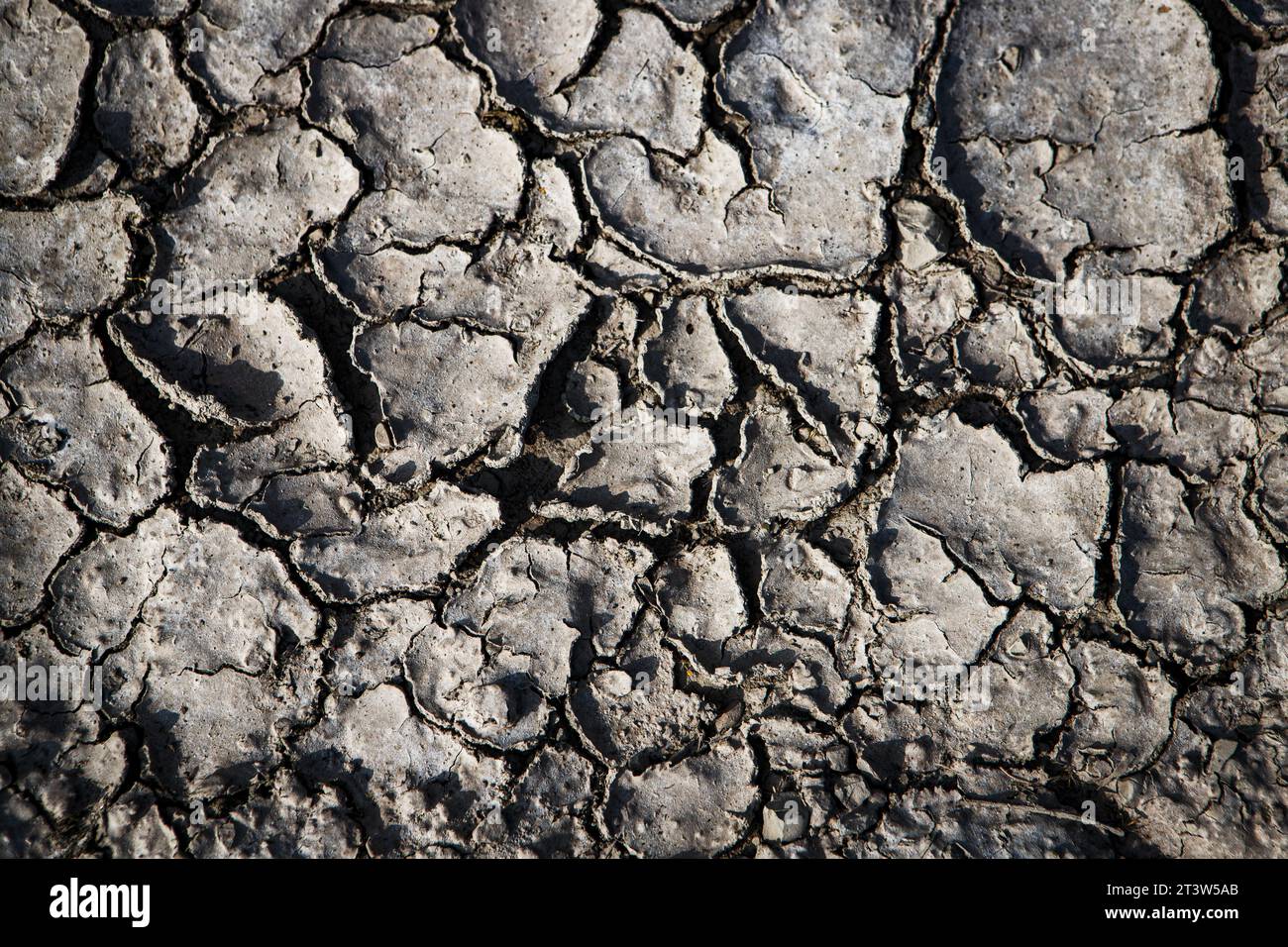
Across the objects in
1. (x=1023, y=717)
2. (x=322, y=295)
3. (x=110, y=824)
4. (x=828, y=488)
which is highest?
(x=322, y=295)

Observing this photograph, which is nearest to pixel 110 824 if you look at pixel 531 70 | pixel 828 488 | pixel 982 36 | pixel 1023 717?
pixel 828 488

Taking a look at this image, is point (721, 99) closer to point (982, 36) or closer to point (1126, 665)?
point (982, 36)

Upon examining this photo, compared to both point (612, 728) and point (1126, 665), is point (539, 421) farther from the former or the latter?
point (1126, 665)

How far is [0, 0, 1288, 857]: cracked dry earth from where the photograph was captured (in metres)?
1.76

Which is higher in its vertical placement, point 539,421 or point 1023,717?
point 539,421

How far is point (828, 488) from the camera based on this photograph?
1799 millimetres

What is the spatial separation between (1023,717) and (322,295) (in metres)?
2.06

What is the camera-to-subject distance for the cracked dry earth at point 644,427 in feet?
5.76

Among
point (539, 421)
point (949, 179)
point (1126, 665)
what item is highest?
point (949, 179)

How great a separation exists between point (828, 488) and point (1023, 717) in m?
0.77

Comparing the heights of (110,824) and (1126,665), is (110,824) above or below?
below

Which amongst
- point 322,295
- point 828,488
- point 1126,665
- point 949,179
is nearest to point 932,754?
point 1126,665

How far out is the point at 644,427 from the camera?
A: 180cm

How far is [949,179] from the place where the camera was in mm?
1768
